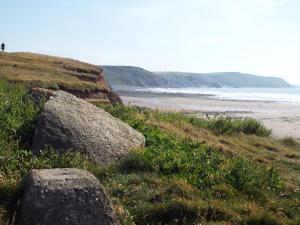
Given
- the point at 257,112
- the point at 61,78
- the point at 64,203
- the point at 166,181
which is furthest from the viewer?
the point at 257,112

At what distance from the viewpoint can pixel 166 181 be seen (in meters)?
10.2

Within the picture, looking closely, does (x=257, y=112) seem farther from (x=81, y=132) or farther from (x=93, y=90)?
(x=81, y=132)

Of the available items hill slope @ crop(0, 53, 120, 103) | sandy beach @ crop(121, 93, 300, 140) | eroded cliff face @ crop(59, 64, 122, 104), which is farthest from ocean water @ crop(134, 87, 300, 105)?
hill slope @ crop(0, 53, 120, 103)

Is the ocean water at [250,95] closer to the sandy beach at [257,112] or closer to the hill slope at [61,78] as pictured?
the sandy beach at [257,112]

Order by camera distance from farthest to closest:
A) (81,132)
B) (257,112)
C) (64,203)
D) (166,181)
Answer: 1. (257,112)
2. (81,132)
3. (166,181)
4. (64,203)

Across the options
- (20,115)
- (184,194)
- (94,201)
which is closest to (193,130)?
(20,115)

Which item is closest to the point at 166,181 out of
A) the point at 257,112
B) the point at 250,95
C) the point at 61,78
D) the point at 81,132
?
the point at 81,132

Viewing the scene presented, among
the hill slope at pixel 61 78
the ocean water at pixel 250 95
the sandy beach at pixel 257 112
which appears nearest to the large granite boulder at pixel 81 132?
the hill slope at pixel 61 78

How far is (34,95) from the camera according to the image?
46.6 ft

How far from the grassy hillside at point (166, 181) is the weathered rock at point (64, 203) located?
40 cm

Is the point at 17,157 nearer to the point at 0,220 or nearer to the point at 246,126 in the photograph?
the point at 0,220

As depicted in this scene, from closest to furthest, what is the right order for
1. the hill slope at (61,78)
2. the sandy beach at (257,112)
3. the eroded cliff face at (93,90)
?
the hill slope at (61,78), the eroded cliff face at (93,90), the sandy beach at (257,112)

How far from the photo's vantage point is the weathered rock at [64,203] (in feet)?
23.5

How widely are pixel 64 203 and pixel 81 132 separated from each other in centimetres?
426
